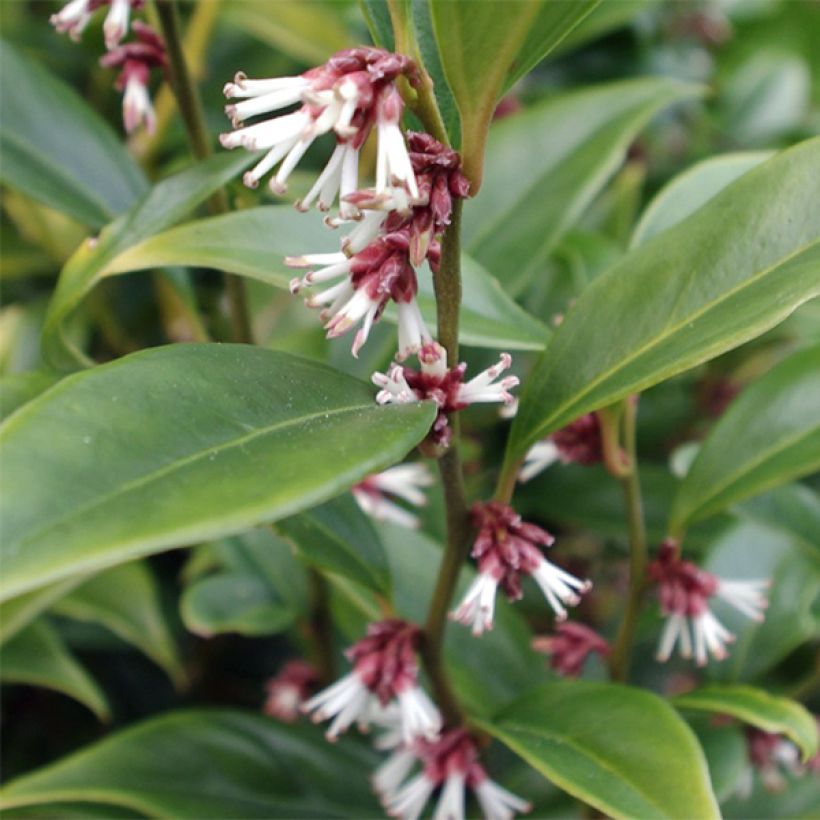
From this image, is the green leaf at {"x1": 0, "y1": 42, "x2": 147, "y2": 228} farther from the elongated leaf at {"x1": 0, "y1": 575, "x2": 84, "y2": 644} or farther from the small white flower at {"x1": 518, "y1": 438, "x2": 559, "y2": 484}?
the small white flower at {"x1": 518, "y1": 438, "x2": 559, "y2": 484}

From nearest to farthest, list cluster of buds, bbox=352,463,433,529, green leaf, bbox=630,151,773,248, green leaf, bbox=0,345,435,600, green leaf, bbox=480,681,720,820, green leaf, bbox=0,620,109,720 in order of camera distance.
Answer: green leaf, bbox=0,345,435,600 → green leaf, bbox=480,681,720,820 → green leaf, bbox=630,151,773,248 → cluster of buds, bbox=352,463,433,529 → green leaf, bbox=0,620,109,720

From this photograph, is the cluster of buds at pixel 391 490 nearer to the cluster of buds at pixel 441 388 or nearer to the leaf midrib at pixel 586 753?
the leaf midrib at pixel 586 753

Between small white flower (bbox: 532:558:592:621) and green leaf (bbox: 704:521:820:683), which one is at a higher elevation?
small white flower (bbox: 532:558:592:621)

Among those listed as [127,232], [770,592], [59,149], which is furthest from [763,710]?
[59,149]

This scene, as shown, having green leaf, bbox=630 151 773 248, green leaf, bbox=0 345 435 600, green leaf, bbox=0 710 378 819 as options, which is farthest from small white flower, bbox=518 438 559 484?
green leaf, bbox=0 710 378 819

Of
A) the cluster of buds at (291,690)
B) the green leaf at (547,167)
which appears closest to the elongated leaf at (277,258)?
the green leaf at (547,167)

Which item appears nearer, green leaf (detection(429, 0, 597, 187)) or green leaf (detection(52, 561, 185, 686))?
green leaf (detection(429, 0, 597, 187))

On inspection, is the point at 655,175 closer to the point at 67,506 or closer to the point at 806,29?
the point at 806,29

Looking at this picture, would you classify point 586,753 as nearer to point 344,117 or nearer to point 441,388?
point 441,388
